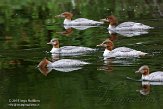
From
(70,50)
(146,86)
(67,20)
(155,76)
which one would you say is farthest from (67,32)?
(146,86)

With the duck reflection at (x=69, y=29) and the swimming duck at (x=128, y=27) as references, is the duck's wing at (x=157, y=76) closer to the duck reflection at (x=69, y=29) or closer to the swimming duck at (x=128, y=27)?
the swimming duck at (x=128, y=27)

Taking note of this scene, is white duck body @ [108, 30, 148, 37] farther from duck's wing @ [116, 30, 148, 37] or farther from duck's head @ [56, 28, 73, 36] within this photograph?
duck's head @ [56, 28, 73, 36]

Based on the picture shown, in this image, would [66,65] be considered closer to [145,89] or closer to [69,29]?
[145,89]

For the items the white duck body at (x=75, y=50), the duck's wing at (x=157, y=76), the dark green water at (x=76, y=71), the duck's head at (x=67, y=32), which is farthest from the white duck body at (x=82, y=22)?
the duck's wing at (x=157, y=76)

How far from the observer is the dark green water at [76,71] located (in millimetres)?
15367

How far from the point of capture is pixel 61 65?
19.3 meters

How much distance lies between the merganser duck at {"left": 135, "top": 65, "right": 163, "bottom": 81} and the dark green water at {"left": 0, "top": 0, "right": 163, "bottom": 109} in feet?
0.88

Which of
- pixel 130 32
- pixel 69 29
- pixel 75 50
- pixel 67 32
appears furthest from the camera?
pixel 69 29

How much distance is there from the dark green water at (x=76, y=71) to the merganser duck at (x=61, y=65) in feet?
0.91

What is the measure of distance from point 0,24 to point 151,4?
9.77 meters

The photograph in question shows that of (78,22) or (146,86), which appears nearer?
(146,86)

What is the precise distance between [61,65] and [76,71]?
2.68 feet

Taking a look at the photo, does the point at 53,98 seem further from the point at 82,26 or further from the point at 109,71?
the point at 82,26

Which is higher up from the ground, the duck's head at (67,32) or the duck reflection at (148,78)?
the duck's head at (67,32)
